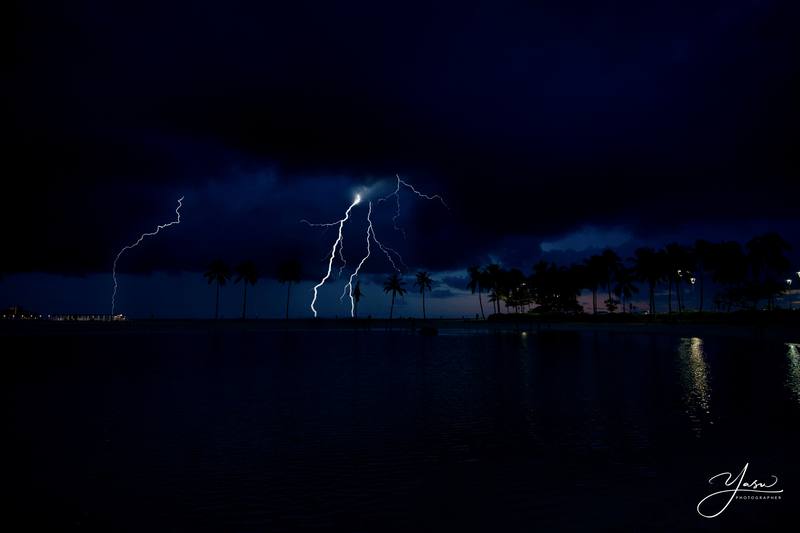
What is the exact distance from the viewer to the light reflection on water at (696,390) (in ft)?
60.5

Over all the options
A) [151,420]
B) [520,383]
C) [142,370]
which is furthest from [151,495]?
[142,370]

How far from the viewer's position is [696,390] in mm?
24625

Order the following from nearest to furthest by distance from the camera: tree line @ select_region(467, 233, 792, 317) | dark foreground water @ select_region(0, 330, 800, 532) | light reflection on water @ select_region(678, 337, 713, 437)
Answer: dark foreground water @ select_region(0, 330, 800, 532), light reflection on water @ select_region(678, 337, 713, 437), tree line @ select_region(467, 233, 792, 317)

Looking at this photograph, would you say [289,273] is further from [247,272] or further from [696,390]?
[696,390]

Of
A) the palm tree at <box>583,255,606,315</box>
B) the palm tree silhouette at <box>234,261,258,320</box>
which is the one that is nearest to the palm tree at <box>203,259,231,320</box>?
the palm tree silhouette at <box>234,261,258,320</box>

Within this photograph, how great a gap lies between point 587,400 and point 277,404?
1341 centimetres

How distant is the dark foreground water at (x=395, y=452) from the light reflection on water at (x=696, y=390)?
169 mm

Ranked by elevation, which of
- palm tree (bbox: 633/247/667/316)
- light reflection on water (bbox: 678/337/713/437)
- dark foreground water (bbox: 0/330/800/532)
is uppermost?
palm tree (bbox: 633/247/667/316)

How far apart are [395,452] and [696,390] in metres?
17.8

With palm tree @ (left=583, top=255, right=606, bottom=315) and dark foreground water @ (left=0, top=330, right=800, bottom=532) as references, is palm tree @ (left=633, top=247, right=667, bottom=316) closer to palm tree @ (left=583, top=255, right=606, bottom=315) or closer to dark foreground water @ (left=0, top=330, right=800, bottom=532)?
palm tree @ (left=583, top=255, right=606, bottom=315)

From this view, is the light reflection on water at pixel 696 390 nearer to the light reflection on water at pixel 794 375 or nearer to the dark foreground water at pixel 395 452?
the dark foreground water at pixel 395 452

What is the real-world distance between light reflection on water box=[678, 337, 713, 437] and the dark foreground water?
169 millimetres

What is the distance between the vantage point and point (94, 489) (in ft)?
37.3

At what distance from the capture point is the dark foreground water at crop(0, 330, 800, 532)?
32.1ft
